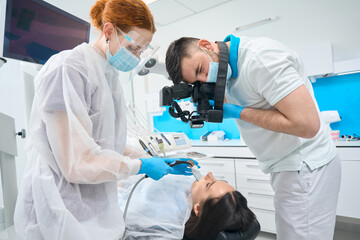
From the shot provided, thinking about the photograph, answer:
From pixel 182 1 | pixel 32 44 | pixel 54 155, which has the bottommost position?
pixel 54 155

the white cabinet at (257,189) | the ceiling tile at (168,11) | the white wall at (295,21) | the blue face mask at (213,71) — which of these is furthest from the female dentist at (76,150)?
the ceiling tile at (168,11)

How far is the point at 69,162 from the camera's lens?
750 mm

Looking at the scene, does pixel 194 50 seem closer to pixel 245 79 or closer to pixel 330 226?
pixel 245 79

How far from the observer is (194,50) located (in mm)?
1111

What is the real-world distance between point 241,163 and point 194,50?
1596 mm

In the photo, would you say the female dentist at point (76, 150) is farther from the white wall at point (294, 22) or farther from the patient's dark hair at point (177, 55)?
the white wall at point (294, 22)

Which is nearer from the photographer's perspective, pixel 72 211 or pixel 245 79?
pixel 72 211

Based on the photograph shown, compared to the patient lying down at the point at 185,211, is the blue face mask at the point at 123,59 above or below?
above

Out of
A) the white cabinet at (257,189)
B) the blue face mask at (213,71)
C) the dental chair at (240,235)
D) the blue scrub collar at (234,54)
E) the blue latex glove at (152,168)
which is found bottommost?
the white cabinet at (257,189)

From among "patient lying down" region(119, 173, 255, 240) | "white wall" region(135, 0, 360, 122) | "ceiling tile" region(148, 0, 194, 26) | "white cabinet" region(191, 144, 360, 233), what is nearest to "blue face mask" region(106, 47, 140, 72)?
"patient lying down" region(119, 173, 255, 240)

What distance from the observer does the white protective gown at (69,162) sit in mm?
758

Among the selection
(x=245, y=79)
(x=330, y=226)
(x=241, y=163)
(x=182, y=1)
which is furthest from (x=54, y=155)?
(x=182, y=1)

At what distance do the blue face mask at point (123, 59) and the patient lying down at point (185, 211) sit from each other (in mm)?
708

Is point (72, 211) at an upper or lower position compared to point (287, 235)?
upper
